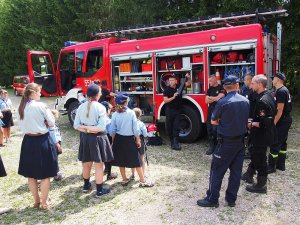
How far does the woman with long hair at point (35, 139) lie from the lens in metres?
4.29

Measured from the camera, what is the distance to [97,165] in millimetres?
4855

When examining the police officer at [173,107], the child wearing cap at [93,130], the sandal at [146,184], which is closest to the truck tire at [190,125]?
the police officer at [173,107]

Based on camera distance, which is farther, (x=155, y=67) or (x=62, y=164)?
(x=155, y=67)

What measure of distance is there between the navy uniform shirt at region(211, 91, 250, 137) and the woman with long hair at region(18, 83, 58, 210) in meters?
2.27

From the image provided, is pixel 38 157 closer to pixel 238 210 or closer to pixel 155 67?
pixel 238 210

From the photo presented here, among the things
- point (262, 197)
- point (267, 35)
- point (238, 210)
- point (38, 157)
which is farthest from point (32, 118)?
point (267, 35)

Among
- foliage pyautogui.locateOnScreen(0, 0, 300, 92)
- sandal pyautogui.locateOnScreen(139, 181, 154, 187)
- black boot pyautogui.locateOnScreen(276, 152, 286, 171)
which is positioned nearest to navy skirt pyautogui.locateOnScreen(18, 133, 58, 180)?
sandal pyautogui.locateOnScreen(139, 181, 154, 187)

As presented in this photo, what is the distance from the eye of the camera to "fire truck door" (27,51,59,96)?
1016cm

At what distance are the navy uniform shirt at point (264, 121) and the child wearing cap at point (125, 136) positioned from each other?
1.79 metres

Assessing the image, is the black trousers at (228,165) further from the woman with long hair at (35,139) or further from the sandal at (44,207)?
the sandal at (44,207)

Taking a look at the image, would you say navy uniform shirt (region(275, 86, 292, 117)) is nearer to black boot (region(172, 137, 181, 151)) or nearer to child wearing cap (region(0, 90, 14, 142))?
black boot (region(172, 137, 181, 151))

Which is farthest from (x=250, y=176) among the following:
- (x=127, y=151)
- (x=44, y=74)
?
(x=44, y=74)

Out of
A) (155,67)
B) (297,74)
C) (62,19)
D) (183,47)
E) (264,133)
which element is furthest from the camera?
(62,19)

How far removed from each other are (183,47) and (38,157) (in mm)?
4466
